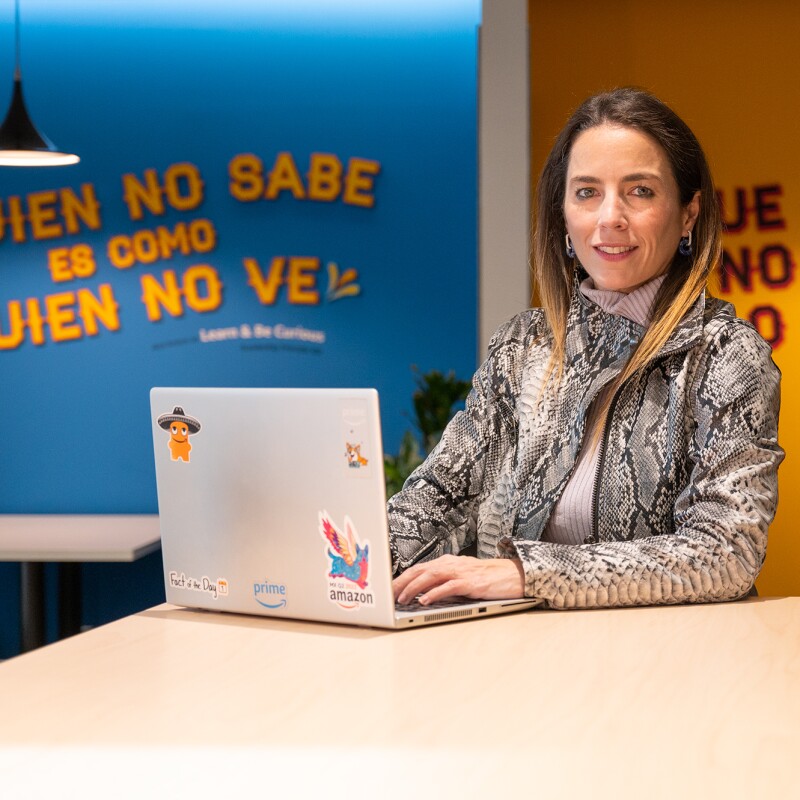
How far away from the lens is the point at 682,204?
212 cm

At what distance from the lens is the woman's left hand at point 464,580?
5.78 ft

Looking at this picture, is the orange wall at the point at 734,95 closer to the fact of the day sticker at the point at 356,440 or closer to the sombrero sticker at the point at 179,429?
the sombrero sticker at the point at 179,429

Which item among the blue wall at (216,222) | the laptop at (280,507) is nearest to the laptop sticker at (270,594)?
the laptop at (280,507)

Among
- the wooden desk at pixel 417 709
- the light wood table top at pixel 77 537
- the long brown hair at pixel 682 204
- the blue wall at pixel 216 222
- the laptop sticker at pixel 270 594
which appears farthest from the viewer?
the blue wall at pixel 216 222

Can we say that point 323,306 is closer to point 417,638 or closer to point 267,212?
point 267,212

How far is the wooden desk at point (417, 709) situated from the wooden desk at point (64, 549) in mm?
2581

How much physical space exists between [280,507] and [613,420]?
61cm

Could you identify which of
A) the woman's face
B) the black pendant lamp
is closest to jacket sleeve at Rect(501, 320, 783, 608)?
the woman's face

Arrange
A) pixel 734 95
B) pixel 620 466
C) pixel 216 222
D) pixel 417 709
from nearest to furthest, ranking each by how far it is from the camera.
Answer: pixel 417 709
pixel 620 466
pixel 734 95
pixel 216 222

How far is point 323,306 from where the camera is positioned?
521cm

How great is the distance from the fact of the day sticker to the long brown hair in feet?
1.87

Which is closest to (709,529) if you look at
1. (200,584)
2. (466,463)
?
(466,463)

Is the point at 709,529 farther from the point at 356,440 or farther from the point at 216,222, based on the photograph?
the point at 216,222

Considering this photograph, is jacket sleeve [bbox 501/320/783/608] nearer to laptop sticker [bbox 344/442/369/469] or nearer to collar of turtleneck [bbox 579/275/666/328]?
collar of turtleneck [bbox 579/275/666/328]
